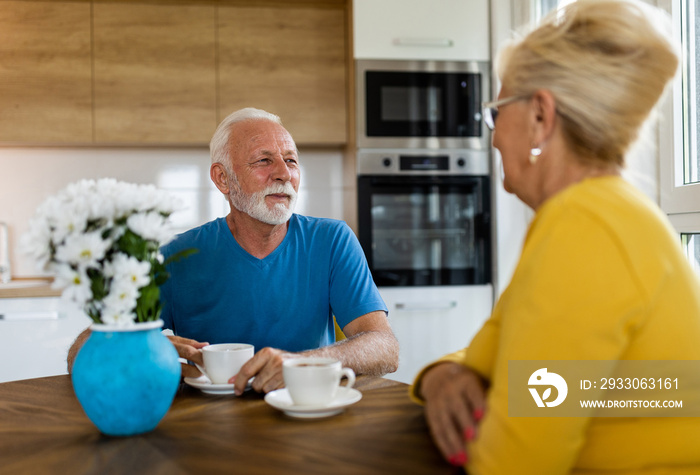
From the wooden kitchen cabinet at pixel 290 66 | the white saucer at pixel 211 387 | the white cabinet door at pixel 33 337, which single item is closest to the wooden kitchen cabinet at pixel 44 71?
the wooden kitchen cabinet at pixel 290 66

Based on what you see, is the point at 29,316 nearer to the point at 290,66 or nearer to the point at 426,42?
the point at 290,66

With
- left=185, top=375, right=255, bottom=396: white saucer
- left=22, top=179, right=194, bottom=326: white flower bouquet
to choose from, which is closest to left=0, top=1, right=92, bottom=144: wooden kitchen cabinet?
left=185, top=375, right=255, bottom=396: white saucer

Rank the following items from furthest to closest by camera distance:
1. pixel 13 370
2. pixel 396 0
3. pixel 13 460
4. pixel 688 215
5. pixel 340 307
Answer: pixel 396 0 < pixel 13 370 < pixel 688 215 < pixel 340 307 < pixel 13 460

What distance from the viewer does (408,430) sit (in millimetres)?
976

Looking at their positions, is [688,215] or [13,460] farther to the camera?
[688,215]

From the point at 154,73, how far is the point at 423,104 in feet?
4.36

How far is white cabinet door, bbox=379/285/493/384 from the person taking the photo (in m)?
3.04

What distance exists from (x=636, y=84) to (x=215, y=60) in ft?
8.86

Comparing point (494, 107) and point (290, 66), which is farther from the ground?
point (290, 66)

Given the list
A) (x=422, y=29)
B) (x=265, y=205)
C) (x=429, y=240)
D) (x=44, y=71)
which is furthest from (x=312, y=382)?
(x=44, y=71)

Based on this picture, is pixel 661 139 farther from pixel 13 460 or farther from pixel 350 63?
pixel 13 460

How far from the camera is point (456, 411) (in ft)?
2.79

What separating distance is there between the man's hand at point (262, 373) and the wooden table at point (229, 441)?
0.08 ft

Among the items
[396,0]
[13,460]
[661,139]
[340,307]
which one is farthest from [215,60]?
[13,460]
